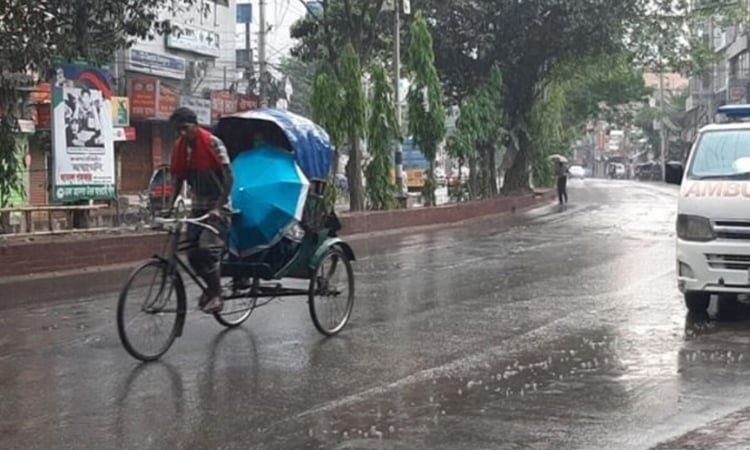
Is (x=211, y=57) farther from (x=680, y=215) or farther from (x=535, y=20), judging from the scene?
(x=680, y=215)

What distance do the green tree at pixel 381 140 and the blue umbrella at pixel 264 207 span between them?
16086mm

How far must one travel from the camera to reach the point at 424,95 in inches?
1057

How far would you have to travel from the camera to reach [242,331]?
9.52 m

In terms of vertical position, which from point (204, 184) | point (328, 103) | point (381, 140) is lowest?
point (204, 184)

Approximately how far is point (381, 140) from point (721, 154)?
1517 cm

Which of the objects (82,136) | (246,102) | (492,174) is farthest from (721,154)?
(246,102)

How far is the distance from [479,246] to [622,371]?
11323 millimetres

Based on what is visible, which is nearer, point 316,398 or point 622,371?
point 316,398

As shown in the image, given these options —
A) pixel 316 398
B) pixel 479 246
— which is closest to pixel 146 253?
pixel 479 246

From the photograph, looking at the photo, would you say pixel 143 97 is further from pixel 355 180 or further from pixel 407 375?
pixel 407 375

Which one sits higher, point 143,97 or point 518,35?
point 518,35

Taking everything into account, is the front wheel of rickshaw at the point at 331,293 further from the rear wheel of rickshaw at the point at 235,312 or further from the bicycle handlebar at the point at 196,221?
the bicycle handlebar at the point at 196,221

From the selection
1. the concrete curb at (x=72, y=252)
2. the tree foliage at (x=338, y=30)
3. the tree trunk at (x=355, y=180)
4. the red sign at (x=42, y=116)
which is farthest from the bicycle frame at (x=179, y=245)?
the tree trunk at (x=355, y=180)

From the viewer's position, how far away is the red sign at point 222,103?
36.6 metres
